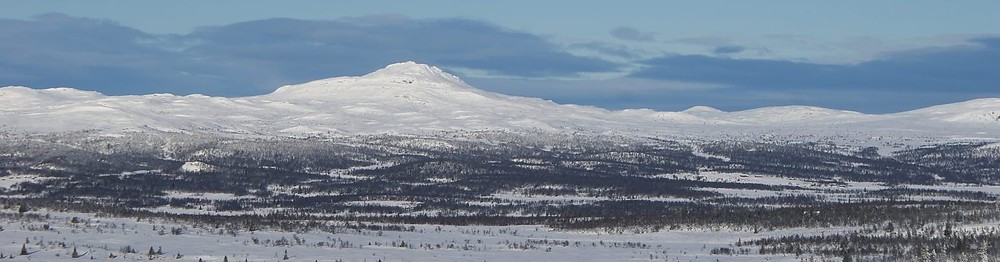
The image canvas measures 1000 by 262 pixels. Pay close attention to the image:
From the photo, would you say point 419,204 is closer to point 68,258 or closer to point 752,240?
point 752,240

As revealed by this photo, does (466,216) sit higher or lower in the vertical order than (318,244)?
lower

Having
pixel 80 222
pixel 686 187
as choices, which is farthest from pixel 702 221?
pixel 686 187

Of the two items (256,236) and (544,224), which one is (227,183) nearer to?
(544,224)

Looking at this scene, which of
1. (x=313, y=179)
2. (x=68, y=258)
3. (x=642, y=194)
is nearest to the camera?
(x=68, y=258)

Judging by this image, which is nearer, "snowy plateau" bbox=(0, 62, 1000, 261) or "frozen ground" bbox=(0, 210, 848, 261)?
"frozen ground" bbox=(0, 210, 848, 261)

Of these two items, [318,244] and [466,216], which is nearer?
[318,244]

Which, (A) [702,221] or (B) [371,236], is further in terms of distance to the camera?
(A) [702,221]

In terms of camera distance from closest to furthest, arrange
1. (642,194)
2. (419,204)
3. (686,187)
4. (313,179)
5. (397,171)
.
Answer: (419,204) → (642,194) → (686,187) → (313,179) → (397,171)

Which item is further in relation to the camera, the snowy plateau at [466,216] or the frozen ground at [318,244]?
the snowy plateau at [466,216]

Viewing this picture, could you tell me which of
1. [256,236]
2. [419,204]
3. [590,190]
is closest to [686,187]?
[590,190]
